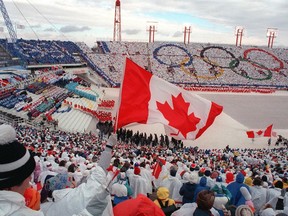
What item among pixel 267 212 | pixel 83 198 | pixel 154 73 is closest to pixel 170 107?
pixel 267 212

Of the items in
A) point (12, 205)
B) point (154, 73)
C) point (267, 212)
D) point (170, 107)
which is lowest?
point (154, 73)

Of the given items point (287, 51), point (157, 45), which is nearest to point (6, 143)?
point (157, 45)

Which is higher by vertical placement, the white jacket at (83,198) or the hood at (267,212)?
the white jacket at (83,198)

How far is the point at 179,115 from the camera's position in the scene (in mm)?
5395

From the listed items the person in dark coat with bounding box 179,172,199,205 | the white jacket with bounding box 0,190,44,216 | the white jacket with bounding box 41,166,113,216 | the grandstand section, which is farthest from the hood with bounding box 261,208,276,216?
the grandstand section

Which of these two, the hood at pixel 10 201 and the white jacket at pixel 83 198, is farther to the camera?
the white jacket at pixel 83 198

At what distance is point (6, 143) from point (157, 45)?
52.8 m

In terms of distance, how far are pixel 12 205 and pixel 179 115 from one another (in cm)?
410

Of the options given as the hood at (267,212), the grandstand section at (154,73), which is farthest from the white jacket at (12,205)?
the grandstand section at (154,73)

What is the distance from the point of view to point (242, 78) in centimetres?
4603

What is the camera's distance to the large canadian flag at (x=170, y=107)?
5.15 metres

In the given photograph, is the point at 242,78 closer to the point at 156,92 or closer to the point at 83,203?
the point at 156,92

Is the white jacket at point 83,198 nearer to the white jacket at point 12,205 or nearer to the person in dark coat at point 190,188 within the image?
the white jacket at point 12,205

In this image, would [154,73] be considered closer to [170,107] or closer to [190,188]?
[170,107]
